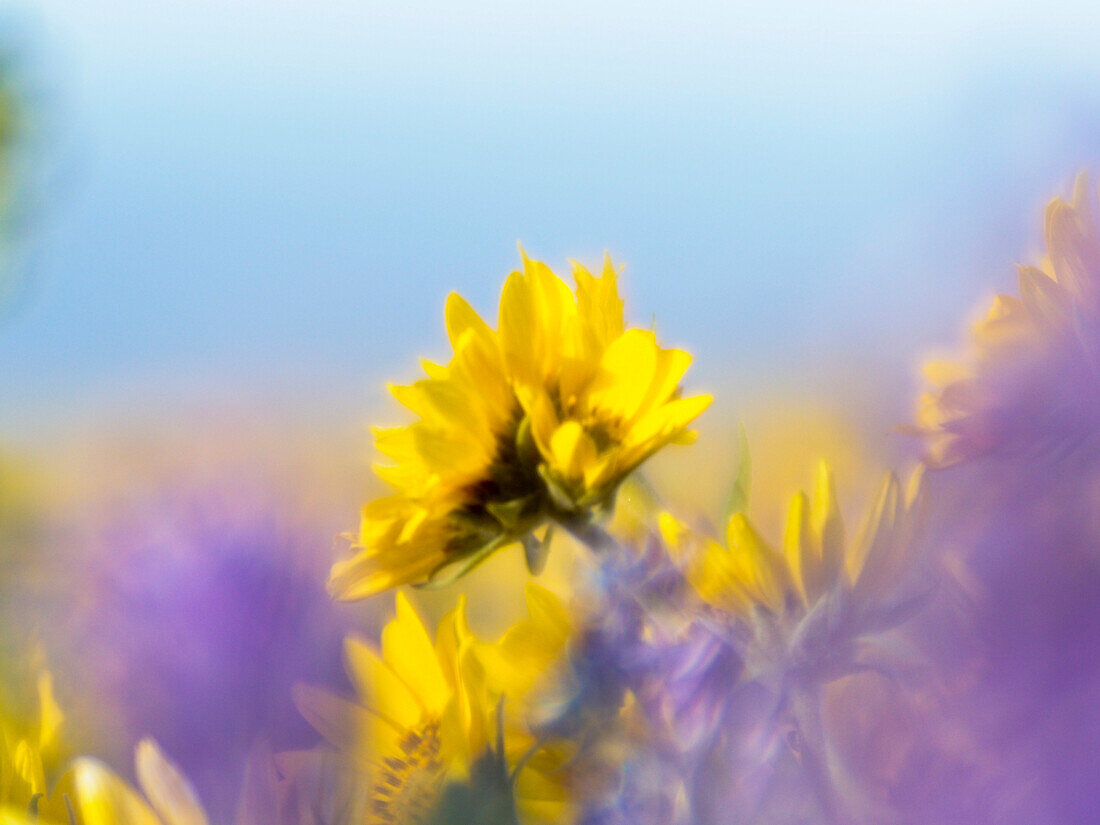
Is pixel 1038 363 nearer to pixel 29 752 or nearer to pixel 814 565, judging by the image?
pixel 814 565

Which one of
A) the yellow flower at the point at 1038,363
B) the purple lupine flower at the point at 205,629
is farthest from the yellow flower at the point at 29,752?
the yellow flower at the point at 1038,363

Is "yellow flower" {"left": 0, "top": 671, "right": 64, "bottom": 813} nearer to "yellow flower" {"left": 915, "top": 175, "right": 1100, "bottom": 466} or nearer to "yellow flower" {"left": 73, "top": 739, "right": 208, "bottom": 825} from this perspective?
"yellow flower" {"left": 73, "top": 739, "right": 208, "bottom": 825}

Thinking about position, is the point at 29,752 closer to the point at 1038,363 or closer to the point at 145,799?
the point at 145,799

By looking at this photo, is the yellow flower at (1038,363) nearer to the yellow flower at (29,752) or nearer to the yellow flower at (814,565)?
the yellow flower at (814,565)

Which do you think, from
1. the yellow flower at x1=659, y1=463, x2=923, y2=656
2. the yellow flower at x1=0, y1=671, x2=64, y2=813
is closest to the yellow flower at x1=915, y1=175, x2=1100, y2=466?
the yellow flower at x1=659, y1=463, x2=923, y2=656

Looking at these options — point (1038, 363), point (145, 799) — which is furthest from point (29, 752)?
point (1038, 363)

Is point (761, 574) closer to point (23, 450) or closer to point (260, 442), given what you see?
point (260, 442)

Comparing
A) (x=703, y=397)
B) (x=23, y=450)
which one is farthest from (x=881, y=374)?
(x=23, y=450)
